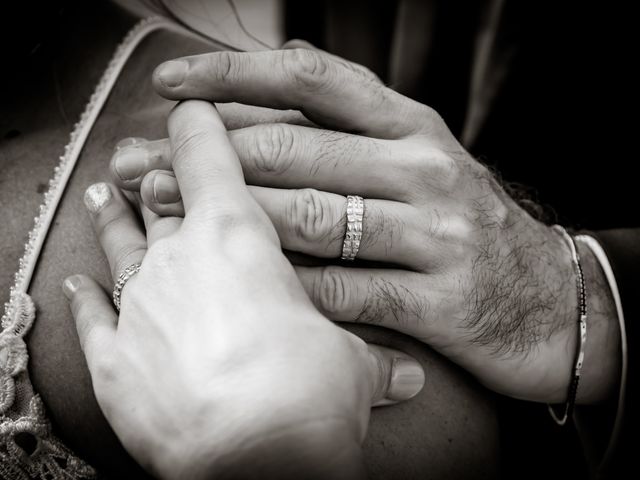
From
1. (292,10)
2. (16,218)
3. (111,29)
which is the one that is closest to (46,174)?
(16,218)

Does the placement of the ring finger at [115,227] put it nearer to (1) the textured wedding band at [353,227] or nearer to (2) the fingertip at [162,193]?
(2) the fingertip at [162,193]

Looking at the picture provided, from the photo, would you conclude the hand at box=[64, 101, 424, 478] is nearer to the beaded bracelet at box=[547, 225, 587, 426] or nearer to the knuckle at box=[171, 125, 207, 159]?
the knuckle at box=[171, 125, 207, 159]

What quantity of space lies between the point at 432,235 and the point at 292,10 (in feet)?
3.65

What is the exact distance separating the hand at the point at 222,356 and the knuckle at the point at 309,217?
0.07 m

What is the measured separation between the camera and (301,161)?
0.69 m

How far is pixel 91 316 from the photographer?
620 mm

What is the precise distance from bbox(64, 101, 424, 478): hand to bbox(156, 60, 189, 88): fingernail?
96 millimetres

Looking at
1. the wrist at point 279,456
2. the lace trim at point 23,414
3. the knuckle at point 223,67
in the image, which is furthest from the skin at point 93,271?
the wrist at point 279,456

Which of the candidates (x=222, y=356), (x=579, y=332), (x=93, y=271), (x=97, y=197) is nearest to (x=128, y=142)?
(x=97, y=197)

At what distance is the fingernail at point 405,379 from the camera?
0.67 meters

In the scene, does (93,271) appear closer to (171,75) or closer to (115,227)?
(115,227)

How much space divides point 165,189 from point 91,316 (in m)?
0.19

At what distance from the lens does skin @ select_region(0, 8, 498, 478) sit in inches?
26.4

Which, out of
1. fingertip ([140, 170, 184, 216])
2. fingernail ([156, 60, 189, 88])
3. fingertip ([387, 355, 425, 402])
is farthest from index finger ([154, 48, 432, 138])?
fingertip ([387, 355, 425, 402])
